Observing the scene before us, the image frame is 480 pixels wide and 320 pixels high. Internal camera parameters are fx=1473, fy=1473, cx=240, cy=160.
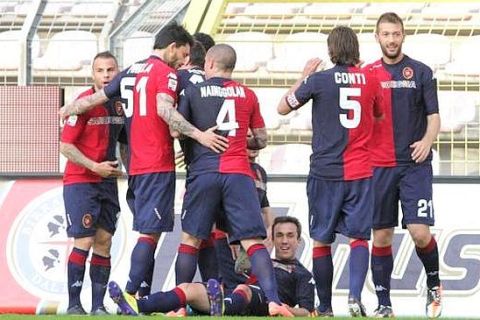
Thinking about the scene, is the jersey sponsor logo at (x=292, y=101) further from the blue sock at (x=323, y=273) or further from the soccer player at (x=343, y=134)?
the blue sock at (x=323, y=273)

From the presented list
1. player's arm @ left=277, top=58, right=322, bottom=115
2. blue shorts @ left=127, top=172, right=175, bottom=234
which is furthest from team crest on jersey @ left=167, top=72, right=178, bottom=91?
player's arm @ left=277, top=58, right=322, bottom=115

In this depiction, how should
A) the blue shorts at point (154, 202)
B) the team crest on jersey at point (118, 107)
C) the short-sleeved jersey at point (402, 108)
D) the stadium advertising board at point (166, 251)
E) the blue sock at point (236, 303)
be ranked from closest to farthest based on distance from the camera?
1. the blue sock at point (236, 303)
2. the blue shorts at point (154, 202)
3. the short-sleeved jersey at point (402, 108)
4. the team crest on jersey at point (118, 107)
5. the stadium advertising board at point (166, 251)

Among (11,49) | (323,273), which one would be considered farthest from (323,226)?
(11,49)

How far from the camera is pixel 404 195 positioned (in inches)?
348

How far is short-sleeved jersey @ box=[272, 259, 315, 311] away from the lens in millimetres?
9078

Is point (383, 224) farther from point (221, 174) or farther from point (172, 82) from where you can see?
point (172, 82)

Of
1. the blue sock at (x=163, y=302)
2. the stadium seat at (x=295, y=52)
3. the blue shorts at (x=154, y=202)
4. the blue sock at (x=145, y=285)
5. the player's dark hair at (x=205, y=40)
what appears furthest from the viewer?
the stadium seat at (x=295, y=52)

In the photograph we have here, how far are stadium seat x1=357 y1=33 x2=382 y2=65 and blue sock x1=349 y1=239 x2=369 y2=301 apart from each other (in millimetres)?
5056

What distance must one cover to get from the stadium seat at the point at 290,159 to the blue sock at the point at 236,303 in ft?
10.1

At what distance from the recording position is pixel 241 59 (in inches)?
497

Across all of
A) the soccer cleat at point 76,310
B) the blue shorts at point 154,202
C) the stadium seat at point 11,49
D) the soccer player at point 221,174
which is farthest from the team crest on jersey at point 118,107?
the stadium seat at point 11,49

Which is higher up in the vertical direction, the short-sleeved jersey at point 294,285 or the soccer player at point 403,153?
the soccer player at point 403,153

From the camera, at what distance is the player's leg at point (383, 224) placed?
29.2ft

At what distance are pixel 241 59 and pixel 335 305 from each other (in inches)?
119
